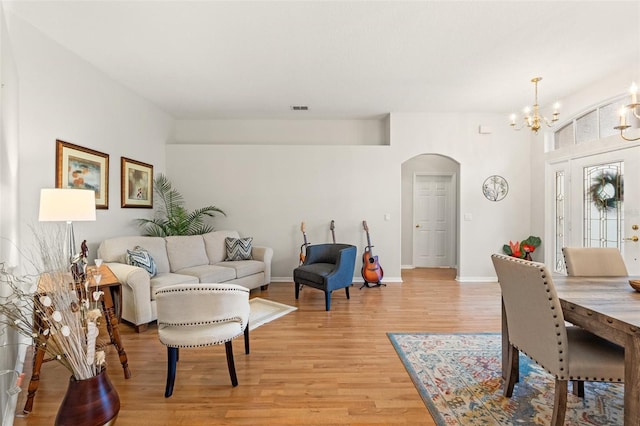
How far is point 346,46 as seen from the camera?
9.88 ft

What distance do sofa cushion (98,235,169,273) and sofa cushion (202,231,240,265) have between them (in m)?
0.65

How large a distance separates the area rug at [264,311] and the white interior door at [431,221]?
147 inches

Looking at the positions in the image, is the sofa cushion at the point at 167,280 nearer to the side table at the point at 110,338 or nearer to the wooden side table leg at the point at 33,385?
the side table at the point at 110,338

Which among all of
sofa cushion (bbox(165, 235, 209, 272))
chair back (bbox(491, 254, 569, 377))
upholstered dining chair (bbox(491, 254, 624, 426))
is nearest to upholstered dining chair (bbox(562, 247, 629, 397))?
upholstered dining chair (bbox(491, 254, 624, 426))

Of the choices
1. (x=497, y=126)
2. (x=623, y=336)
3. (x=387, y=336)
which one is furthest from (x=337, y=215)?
(x=623, y=336)

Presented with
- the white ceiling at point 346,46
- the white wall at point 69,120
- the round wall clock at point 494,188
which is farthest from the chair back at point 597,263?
the white wall at point 69,120

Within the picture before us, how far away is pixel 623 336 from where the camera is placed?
1387 millimetres

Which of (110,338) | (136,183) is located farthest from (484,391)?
(136,183)

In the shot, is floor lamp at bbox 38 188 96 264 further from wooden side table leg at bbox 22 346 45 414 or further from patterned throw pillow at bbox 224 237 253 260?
patterned throw pillow at bbox 224 237 253 260

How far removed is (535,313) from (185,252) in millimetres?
3922

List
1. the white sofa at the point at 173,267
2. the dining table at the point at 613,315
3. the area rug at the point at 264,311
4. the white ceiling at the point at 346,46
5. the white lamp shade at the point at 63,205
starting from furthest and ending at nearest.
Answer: the area rug at the point at 264,311 < the white sofa at the point at 173,267 < the white ceiling at the point at 346,46 < the white lamp shade at the point at 63,205 < the dining table at the point at 613,315

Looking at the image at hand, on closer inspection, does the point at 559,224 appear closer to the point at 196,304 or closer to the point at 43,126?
the point at 196,304

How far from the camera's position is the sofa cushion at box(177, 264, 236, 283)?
12.3 feet

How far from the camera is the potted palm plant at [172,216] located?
4.59 m
